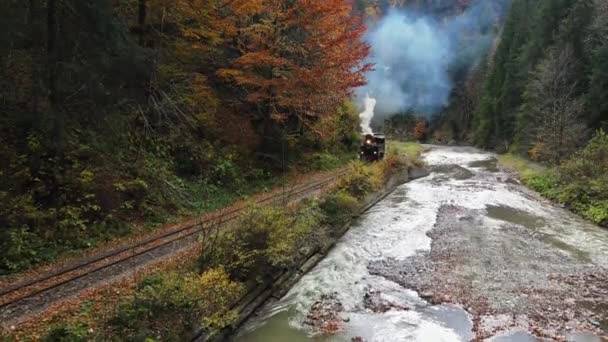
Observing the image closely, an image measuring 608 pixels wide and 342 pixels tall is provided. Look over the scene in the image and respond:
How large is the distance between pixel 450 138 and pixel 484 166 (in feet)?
121

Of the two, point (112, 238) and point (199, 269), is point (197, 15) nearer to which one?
point (112, 238)

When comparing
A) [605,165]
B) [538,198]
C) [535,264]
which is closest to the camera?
[535,264]

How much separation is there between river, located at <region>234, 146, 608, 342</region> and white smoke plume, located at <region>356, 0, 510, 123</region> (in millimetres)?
59881

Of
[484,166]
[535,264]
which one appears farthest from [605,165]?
[484,166]

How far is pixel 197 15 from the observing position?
575 inches

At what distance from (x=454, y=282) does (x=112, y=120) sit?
1172 centimetres

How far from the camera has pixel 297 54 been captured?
18406 mm

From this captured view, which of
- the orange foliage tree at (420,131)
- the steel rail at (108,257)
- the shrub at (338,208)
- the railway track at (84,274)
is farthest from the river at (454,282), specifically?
the orange foliage tree at (420,131)

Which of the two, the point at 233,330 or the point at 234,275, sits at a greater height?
the point at 234,275

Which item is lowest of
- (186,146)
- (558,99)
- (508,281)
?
(508,281)

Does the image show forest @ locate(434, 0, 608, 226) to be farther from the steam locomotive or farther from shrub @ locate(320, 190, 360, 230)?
shrub @ locate(320, 190, 360, 230)

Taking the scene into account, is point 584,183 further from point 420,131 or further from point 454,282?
point 420,131

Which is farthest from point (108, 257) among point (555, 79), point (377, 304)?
point (555, 79)

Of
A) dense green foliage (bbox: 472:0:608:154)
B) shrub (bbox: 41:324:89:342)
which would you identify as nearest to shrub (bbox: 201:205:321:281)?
shrub (bbox: 41:324:89:342)
